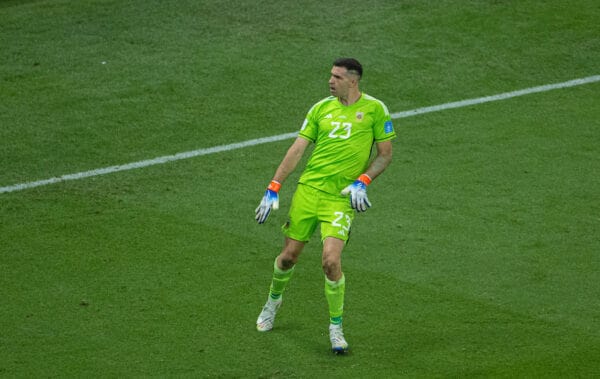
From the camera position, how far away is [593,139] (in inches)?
573

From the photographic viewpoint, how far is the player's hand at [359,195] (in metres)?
9.71

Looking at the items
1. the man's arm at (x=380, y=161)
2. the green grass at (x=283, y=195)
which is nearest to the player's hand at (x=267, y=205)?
the man's arm at (x=380, y=161)

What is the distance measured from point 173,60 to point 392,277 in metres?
6.57

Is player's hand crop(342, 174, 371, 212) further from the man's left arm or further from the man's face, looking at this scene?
the man's face

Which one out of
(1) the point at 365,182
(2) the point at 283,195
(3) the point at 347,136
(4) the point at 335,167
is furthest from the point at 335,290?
(2) the point at 283,195

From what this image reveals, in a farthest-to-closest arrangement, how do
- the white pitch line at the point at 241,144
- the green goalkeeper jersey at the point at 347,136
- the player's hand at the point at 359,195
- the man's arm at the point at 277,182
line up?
1. the white pitch line at the point at 241,144
2. the green goalkeeper jersey at the point at 347,136
3. the man's arm at the point at 277,182
4. the player's hand at the point at 359,195

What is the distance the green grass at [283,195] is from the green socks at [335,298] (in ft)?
1.11

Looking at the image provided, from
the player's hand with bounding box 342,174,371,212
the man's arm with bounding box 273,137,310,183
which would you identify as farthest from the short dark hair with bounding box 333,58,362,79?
the player's hand with bounding box 342,174,371,212

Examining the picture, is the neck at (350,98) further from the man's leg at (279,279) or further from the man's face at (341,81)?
the man's leg at (279,279)

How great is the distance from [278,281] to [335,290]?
610 millimetres

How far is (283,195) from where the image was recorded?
522 inches

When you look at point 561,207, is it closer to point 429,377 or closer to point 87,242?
point 429,377

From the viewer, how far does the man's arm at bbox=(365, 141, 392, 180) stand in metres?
9.96

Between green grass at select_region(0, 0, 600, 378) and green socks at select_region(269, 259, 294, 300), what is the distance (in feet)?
1.14
